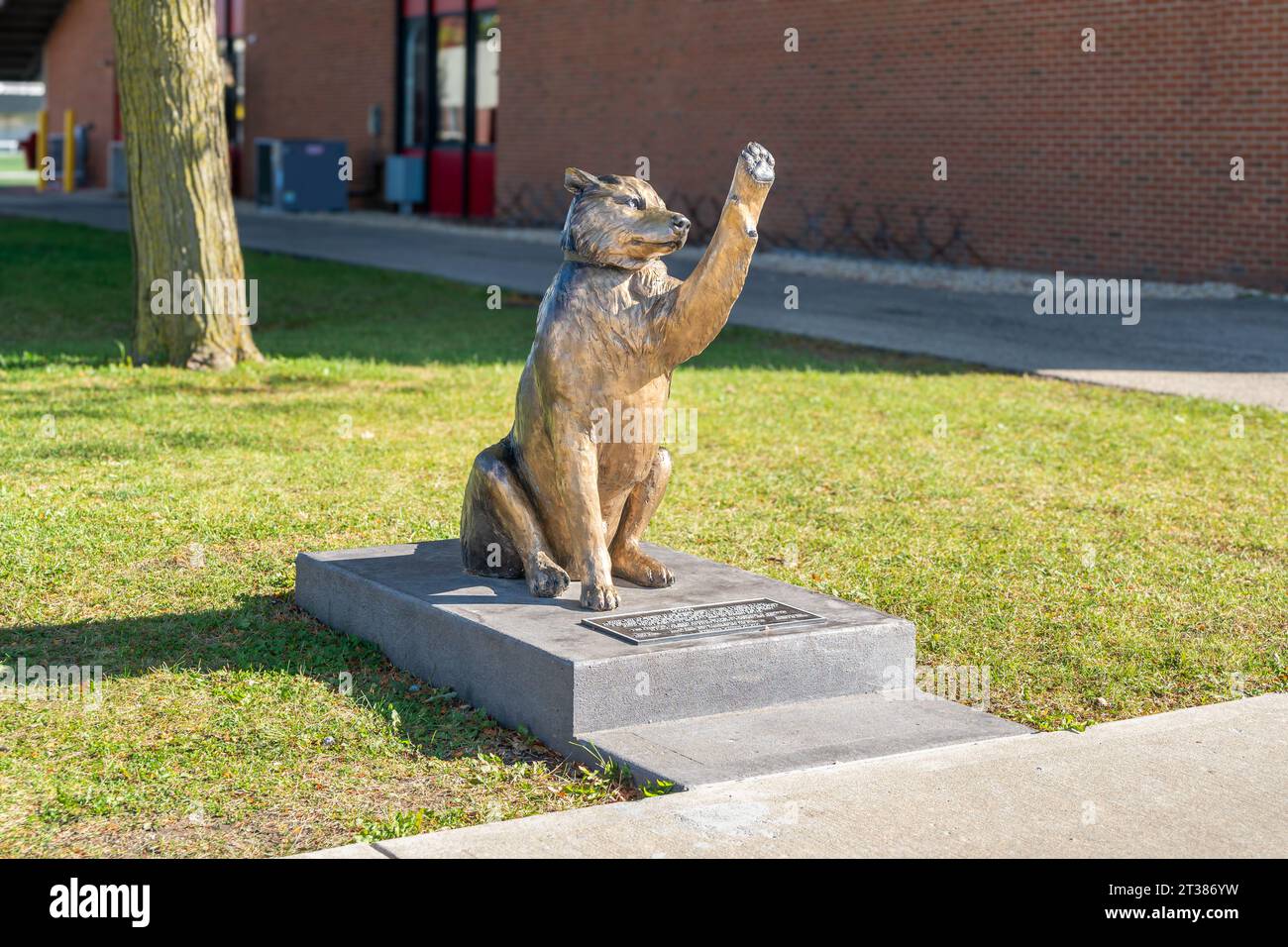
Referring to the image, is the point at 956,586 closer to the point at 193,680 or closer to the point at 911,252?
the point at 193,680

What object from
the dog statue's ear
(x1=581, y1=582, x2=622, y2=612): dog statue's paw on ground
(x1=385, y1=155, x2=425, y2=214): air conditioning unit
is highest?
(x1=385, y1=155, x2=425, y2=214): air conditioning unit

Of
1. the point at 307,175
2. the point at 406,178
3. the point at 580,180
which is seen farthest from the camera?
the point at 307,175

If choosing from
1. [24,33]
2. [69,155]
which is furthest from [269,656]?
[24,33]

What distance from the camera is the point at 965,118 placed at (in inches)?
738

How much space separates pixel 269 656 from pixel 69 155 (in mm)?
36047

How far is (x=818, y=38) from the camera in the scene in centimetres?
2038

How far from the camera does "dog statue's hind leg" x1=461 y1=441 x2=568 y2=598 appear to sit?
200 inches

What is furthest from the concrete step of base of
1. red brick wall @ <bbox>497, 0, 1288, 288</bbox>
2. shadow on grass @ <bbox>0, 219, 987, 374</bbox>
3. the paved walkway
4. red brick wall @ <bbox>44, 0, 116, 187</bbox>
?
red brick wall @ <bbox>44, 0, 116, 187</bbox>

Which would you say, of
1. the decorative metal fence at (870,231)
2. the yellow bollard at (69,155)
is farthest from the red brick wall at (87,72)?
the decorative metal fence at (870,231)

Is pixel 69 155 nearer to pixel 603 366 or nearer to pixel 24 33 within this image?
pixel 24 33

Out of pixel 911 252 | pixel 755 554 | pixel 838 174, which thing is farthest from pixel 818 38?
pixel 755 554

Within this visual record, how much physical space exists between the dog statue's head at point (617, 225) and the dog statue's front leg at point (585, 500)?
532 millimetres

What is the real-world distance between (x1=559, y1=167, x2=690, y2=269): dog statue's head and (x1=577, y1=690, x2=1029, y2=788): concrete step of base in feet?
4.72

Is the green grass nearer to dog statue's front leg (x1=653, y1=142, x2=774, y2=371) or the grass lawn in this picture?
the grass lawn
